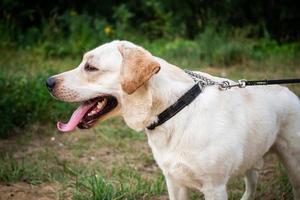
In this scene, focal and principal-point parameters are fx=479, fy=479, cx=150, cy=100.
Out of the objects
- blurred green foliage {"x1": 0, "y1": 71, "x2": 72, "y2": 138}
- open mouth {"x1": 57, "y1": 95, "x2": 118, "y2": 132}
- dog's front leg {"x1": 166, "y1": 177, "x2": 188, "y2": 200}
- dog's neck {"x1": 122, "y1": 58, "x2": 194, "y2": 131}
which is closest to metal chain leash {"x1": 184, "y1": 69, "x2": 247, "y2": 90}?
dog's neck {"x1": 122, "y1": 58, "x2": 194, "y2": 131}

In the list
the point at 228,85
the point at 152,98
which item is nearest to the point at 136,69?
the point at 152,98

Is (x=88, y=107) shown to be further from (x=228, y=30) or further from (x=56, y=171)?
(x=228, y=30)

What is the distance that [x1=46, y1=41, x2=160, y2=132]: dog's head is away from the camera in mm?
3043

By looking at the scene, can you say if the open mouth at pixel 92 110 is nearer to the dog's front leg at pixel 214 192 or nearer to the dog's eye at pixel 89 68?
the dog's eye at pixel 89 68

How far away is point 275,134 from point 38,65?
5666 mm

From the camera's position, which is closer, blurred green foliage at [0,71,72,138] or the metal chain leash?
the metal chain leash

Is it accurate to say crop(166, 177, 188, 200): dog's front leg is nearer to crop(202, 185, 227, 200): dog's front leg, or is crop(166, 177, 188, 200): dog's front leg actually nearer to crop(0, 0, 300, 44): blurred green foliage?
crop(202, 185, 227, 200): dog's front leg

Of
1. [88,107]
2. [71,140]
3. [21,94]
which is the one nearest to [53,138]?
[71,140]

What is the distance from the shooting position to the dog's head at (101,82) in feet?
→ 9.98

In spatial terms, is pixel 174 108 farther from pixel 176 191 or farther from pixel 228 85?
pixel 176 191

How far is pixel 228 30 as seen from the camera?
405 inches

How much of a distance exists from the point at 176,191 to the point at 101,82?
37.8 inches

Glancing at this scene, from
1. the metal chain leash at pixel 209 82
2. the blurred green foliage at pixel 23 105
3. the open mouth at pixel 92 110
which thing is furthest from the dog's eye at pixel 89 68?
the blurred green foliage at pixel 23 105

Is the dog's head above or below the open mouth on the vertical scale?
above
